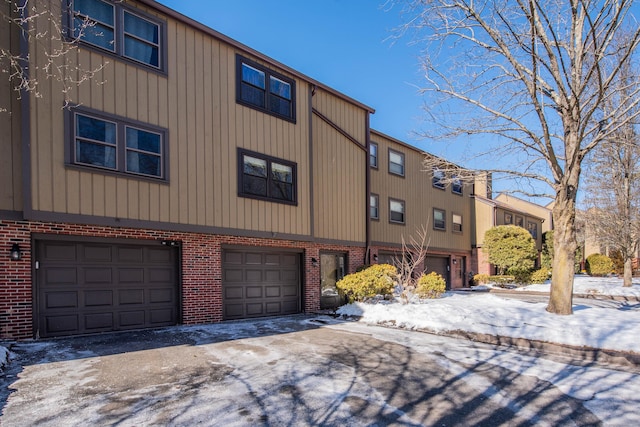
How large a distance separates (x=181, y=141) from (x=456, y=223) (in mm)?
17269

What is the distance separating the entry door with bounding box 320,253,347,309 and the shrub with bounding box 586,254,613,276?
79.2ft

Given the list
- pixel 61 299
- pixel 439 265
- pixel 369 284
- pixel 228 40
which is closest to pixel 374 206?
pixel 369 284

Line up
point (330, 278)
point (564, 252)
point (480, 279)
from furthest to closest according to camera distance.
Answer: point (480, 279), point (330, 278), point (564, 252)

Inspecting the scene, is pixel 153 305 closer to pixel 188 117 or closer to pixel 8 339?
pixel 8 339

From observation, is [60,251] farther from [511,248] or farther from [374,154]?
[511,248]

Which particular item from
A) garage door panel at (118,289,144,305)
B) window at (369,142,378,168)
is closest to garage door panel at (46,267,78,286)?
garage door panel at (118,289,144,305)

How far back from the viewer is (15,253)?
7.46m

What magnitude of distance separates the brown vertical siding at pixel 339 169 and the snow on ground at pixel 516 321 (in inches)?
126

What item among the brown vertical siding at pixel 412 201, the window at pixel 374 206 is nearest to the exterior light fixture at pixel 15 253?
the brown vertical siding at pixel 412 201

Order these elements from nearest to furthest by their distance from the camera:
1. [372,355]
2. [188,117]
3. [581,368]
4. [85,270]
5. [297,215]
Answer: [581,368] < [372,355] < [85,270] < [188,117] < [297,215]

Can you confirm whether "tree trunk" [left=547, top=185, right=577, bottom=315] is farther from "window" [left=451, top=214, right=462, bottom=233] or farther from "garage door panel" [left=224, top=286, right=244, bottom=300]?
"window" [left=451, top=214, right=462, bottom=233]

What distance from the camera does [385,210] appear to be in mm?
17703

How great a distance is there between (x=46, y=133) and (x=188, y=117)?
3.11m

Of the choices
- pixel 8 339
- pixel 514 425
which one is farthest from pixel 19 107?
pixel 514 425
